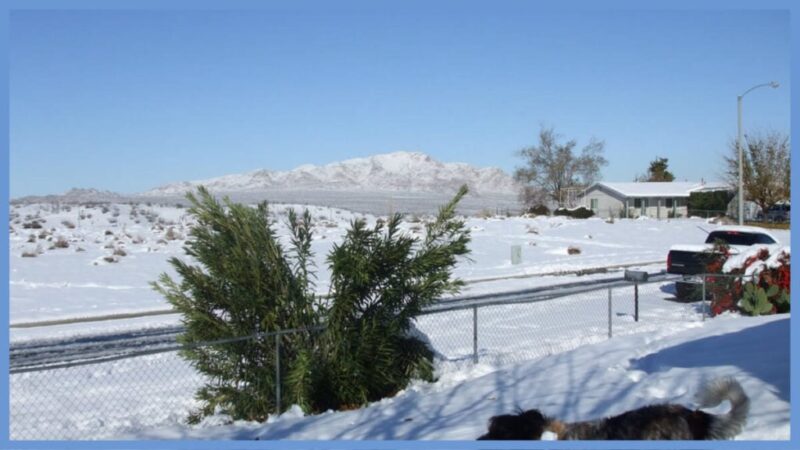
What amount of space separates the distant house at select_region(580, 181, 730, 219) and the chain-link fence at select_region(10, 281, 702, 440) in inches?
2009

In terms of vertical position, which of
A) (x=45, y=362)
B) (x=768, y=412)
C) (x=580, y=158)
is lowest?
(x=45, y=362)

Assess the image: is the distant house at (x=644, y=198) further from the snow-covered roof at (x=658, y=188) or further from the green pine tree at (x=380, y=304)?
the green pine tree at (x=380, y=304)

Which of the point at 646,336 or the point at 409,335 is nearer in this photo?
the point at 409,335

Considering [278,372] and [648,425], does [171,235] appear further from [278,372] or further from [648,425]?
[648,425]

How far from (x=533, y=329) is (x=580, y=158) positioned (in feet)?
209

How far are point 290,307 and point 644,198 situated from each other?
63232 millimetres

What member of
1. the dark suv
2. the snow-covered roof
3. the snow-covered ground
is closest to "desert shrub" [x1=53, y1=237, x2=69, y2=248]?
the snow-covered ground

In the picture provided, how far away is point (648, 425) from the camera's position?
5.84m

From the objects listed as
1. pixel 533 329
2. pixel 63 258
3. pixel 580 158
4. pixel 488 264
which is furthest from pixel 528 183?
pixel 533 329

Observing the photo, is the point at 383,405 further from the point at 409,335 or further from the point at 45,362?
the point at 45,362

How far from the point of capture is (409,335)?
10180mm

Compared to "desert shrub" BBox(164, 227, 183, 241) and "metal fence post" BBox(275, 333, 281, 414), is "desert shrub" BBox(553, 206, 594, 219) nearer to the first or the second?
"desert shrub" BBox(164, 227, 183, 241)

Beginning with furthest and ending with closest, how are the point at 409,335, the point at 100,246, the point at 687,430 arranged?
the point at 100,246
the point at 409,335
the point at 687,430

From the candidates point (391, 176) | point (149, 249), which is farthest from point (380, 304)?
point (391, 176)
